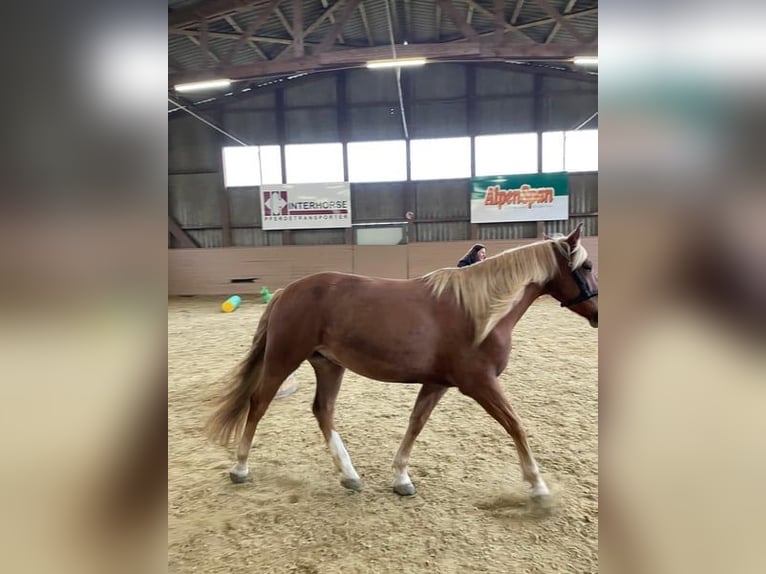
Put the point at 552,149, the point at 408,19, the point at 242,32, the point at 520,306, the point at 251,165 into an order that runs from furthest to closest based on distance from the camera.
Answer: the point at 251,165 → the point at 552,149 → the point at 408,19 → the point at 242,32 → the point at 520,306

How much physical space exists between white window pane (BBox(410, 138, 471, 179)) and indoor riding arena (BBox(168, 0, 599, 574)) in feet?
0.17

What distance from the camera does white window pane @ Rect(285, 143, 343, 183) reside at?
33.5 feet

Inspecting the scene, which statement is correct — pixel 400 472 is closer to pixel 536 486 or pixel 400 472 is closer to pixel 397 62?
pixel 536 486

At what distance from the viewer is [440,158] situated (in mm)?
10117

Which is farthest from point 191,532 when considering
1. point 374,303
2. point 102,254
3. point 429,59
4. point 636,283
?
point 429,59

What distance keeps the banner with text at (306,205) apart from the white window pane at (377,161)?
0.60 meters

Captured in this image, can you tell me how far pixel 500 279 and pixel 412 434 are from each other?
0.76 meters

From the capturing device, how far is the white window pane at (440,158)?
10031 mm

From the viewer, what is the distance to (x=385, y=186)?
33.2 ft

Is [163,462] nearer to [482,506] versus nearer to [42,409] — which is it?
[42,409]

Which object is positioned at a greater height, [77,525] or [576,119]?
[576,119]

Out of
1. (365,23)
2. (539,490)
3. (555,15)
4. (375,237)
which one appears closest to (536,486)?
(539,490)

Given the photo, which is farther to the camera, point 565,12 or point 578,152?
point 578,152

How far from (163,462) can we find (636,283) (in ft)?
1.40
